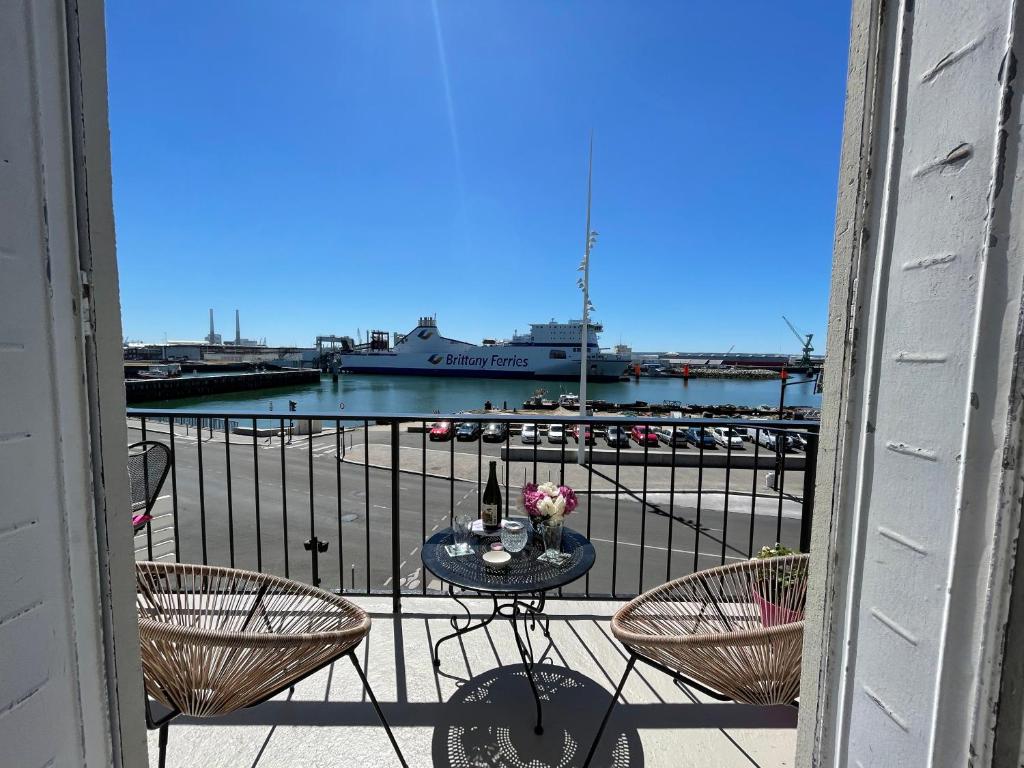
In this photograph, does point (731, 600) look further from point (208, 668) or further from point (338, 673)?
point (208, 668)

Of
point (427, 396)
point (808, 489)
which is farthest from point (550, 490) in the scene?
point (427, 396)

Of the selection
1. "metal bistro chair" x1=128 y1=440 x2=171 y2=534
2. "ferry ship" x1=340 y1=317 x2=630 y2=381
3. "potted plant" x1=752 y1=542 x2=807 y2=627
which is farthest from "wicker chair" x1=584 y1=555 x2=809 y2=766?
"ferry ship" x1=340 y1=317 x2=630 y2=381

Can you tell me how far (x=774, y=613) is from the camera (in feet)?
4.96

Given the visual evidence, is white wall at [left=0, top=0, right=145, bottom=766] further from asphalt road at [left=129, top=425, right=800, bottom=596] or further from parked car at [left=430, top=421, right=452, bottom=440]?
asphalt road at [left=129, top=425, right=800, bottom=596]

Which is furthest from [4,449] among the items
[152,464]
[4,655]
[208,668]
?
[152,464]

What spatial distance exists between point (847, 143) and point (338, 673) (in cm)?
221

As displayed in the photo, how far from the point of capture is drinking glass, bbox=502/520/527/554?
164cm

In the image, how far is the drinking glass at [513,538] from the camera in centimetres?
164

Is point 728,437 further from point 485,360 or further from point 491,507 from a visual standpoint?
point 485,360

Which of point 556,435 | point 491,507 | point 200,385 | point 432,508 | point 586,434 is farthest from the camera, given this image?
point 200,385

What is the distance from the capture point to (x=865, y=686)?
70 cm

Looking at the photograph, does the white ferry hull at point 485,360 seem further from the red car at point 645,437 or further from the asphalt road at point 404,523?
the asphalt road at point 404,523

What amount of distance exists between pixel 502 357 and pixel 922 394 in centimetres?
4467

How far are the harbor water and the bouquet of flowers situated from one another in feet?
90.1
